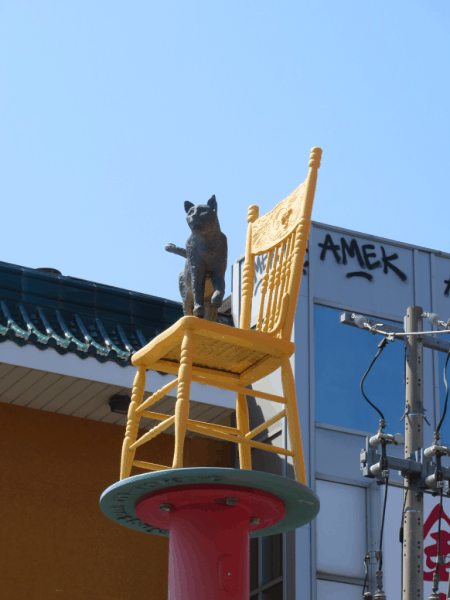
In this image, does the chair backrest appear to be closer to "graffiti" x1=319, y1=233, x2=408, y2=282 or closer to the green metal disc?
the green metal disc

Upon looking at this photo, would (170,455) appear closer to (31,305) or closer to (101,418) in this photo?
(101,418)

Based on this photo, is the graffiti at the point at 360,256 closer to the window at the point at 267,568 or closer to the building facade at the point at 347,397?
the building facade at the point at 347,397

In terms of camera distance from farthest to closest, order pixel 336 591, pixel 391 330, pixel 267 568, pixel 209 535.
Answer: pixel 267 568 < pixel 336 591 < pixel 391 330 < pixel 209 535

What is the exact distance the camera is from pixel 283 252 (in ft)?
19.6

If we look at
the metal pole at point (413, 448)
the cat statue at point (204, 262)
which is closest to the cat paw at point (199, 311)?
the cat statue at point (204, 262)

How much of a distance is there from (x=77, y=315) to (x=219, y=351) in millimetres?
3857

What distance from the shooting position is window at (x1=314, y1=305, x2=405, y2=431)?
9719 millimetres

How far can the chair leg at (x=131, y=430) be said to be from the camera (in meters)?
5.70

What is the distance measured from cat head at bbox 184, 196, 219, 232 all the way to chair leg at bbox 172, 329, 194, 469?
0.81 meters

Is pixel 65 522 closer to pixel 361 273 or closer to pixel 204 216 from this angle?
pixel 361 273

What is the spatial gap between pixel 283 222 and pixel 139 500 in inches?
70.5

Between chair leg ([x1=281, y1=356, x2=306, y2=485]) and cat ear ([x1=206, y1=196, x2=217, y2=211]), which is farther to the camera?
cat ear ([x1=206, y1=196, x2=217, y2=211])

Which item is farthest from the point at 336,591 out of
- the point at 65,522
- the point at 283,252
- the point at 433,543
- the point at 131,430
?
the point at 283,252

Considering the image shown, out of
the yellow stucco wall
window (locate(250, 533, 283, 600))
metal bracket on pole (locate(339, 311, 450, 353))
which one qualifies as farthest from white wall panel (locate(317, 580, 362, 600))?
metal bracket on pole (locate(339, 311, 450, 353))
